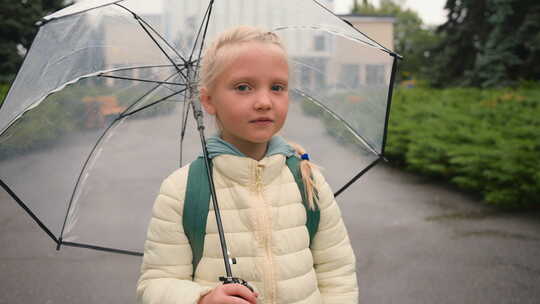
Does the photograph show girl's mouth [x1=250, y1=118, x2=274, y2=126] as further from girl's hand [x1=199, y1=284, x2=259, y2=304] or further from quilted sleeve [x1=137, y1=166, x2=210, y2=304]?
girl's hand [x1=199, y1=284, x2=259, y2=304]

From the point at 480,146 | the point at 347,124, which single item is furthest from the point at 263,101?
the point at 480,146

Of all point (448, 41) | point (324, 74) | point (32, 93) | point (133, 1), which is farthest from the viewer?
point (448, 41)

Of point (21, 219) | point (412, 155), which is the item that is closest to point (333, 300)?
point (21, 219)

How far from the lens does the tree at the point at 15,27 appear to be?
1535cm

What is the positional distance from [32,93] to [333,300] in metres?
1.41

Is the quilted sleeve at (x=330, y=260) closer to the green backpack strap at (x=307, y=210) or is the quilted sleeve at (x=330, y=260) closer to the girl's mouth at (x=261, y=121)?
the green backpack strap at (x=307, y=210)

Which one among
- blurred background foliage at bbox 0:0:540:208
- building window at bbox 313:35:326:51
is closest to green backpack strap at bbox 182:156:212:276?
blurred background foliage at bbox 0:0:540:208

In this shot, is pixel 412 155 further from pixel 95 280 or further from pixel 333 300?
pixel 333 300

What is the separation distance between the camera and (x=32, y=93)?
197cm

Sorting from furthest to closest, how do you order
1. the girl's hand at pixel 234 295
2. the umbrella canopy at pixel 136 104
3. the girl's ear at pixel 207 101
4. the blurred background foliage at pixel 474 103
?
the blurred background foliage at pixel 474 103 < the umbrella canopy at pixel 136 104 < the girl's ear at pixel 207 101 < the girl's hand at pixel 234 295

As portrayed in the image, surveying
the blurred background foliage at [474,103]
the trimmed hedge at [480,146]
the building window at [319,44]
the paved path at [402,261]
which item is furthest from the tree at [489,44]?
the building window at [319,44]

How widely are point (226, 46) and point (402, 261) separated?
3.26 metres

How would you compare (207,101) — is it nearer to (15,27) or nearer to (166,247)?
(166,247)

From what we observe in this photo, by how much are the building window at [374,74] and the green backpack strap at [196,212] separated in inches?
48.3
